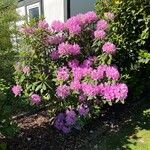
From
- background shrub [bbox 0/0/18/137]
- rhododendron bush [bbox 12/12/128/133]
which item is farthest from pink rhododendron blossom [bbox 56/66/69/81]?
background shrub [bbox 0/0/18/137]

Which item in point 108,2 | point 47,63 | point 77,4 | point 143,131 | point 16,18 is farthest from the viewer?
point 77,4

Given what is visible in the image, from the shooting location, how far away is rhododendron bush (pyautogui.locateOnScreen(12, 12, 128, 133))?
21.5 feet

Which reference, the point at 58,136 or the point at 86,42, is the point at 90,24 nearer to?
the point at 86,42

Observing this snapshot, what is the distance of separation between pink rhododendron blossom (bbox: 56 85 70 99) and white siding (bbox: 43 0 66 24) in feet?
14.4

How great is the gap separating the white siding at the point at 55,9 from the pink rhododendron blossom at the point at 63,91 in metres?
4.39

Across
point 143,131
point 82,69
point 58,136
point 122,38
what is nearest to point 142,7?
point 122,38

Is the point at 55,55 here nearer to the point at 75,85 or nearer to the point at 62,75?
the point at 62,75

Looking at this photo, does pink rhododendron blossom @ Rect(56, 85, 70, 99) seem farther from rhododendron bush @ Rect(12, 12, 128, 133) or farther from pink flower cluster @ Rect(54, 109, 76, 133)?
pink flower cluster @ Rect(54, 109, 76, 133)

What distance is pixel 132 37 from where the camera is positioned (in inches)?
296

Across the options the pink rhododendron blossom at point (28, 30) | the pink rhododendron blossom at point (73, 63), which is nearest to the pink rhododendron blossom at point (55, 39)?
the pink rhododendron blossom at point (28, 30)

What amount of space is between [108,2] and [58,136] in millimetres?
2784

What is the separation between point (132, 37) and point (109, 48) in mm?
931

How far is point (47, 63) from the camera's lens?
7176 millimetres

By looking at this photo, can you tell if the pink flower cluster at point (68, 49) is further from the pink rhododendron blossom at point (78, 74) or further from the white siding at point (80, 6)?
the white siding at point (80, 6)
